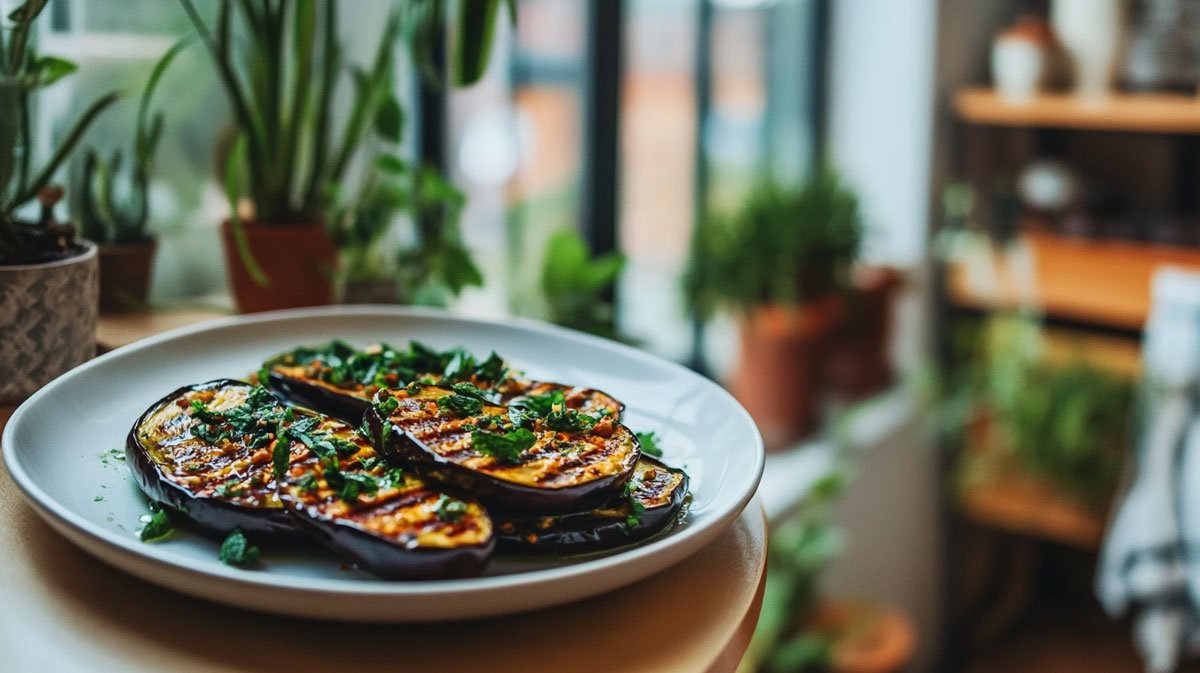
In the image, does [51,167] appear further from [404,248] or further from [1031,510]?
[1031,510]

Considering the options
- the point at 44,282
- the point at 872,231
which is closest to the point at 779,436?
the point at 872,231

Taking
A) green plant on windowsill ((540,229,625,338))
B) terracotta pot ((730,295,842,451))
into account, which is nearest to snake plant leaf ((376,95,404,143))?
green plant on windowsill ((540,229,625,338))

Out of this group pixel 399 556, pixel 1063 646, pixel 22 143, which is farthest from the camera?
pixel 1063 646

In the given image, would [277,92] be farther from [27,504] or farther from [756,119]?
[756,119]

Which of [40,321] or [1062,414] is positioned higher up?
[40,321]

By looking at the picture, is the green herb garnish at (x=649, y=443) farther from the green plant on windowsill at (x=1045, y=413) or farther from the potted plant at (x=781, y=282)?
the green plant on windowsill at (x=1045, y=413)

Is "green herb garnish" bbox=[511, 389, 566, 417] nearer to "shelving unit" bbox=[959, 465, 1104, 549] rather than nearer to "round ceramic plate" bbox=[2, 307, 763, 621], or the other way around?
"round ceramic plate" bbox=[2, 307, 763, 621]

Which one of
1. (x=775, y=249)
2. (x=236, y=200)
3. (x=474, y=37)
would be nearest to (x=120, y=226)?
(x=236, y=200)
